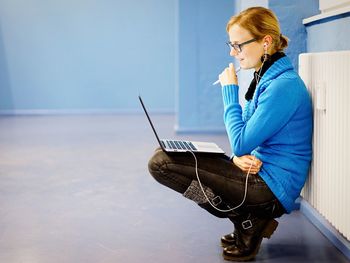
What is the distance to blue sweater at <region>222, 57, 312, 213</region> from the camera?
1940 mm

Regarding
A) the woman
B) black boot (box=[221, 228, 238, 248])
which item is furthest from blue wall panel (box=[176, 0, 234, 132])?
the woman

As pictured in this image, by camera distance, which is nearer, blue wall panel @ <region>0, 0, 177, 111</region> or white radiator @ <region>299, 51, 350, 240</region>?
white radiator @ <region>299, 51, 350, 240</region>

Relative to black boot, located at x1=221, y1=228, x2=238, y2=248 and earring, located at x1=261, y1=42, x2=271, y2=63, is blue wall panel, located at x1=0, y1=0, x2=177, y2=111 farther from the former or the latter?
earring, located at x1=261, y1=42, x2=271, y2=63

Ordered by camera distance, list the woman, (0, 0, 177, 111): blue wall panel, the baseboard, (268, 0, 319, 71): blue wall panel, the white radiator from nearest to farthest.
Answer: the white radiator < the woman < the baseboard < (268, 0, 319, 71): blue wall panel < (0, 0, 177, 111): blue wall panel

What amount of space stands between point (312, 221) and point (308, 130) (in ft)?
2.03

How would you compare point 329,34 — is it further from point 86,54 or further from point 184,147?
point 86,54

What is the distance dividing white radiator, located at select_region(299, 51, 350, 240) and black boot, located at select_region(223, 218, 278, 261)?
207mm

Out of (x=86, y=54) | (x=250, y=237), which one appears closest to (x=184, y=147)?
(x=250, y=237)

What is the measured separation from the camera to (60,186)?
132 inches

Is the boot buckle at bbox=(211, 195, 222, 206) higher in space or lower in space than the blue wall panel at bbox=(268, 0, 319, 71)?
lower

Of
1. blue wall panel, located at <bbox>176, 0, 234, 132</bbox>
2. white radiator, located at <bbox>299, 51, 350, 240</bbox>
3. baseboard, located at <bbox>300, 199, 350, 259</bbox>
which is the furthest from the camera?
blue wall panel, located at <bbox>176, 0, 234, 132</bbox>

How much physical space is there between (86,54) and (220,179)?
5.51 meters

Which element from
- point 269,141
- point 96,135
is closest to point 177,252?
point 269,141

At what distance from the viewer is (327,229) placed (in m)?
2.35
